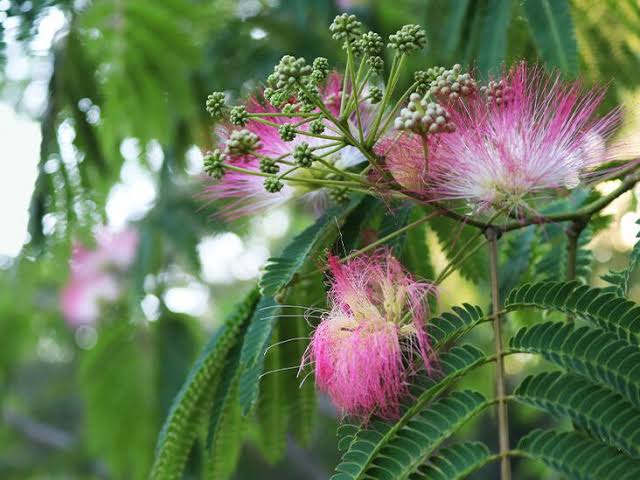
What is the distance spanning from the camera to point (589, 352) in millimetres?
1567

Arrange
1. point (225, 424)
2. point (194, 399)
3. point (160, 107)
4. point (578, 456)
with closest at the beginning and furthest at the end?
point (578, 456), point (194, 399), point (225, 424), point (160, 107)

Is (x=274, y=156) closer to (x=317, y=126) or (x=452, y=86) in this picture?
(x=317, y=126)

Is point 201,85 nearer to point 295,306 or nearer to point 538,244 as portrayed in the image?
point 538,244

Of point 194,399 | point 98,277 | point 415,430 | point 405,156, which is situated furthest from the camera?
point 98,277

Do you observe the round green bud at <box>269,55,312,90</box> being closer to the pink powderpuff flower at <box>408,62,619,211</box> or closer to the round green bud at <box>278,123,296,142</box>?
the round green bud at <box>278,123,296,142</box>

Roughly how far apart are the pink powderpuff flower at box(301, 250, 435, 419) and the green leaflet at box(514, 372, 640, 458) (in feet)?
0.66

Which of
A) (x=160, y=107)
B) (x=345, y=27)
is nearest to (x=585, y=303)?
(x=345, y=27)

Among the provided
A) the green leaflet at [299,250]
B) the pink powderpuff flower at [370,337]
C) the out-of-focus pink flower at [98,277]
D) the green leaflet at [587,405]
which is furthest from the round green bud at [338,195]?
the out-of-focus pink flower at [98,277]

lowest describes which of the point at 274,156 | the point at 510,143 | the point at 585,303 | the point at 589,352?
the point at 589,352

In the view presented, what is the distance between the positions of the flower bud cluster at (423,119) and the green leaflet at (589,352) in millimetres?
420

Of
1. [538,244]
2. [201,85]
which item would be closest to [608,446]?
[538,244]

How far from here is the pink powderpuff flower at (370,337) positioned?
1.60 metres

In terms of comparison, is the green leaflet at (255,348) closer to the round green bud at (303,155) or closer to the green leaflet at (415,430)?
the green leaflet at (415,430)

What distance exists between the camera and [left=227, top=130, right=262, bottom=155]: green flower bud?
5.41 ft
